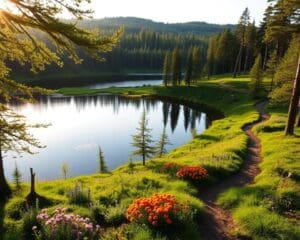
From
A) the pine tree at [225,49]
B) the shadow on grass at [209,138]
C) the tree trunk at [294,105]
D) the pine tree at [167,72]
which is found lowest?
the shadow on grass at [209,138]

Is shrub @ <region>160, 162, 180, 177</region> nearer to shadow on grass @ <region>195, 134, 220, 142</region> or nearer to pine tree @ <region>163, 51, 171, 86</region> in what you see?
shadow on grass @ <region>195, 134, 220, 142</region>

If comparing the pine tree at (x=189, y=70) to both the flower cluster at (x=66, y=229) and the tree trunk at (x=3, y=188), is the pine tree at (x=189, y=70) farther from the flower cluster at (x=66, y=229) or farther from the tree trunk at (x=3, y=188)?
the flower cluster at (x=66, y=229)

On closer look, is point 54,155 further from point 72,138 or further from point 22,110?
point 22,110

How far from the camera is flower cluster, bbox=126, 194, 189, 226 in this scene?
33.3ft

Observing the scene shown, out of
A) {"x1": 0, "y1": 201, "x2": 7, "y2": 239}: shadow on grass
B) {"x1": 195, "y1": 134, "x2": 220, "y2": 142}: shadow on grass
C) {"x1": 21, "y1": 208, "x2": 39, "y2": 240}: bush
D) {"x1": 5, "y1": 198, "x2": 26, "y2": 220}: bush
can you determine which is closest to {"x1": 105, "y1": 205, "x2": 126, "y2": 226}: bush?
{"x1": 21, "y1": 208, "x2": 39, "y2": 240}: bush

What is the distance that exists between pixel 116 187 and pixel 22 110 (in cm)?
6670

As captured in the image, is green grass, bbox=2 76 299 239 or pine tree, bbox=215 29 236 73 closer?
green grass, bbox=2 76 299 239

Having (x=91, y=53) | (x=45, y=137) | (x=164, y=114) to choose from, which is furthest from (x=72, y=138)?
(x=91, y=53)

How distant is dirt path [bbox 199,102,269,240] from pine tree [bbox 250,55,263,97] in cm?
4004

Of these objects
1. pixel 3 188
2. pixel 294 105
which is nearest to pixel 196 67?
pixel 294 105

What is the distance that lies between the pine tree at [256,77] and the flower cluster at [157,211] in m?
56.0

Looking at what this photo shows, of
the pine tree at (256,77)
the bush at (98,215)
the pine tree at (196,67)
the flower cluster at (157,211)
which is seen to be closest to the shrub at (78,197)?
the bush at (98,215)

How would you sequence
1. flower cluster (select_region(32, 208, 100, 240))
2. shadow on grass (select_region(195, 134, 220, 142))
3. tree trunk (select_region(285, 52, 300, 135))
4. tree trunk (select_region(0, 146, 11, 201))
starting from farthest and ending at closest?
shadow on grass (select_region(195, 134, 220, 142)), tree trunk (select_region(285, 52, 300, 135)), tree trunk (select_region(0, 146, 11, 201)), flower cluster (select_region(32, 208, 100, 240))

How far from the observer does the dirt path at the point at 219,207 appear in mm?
11242
